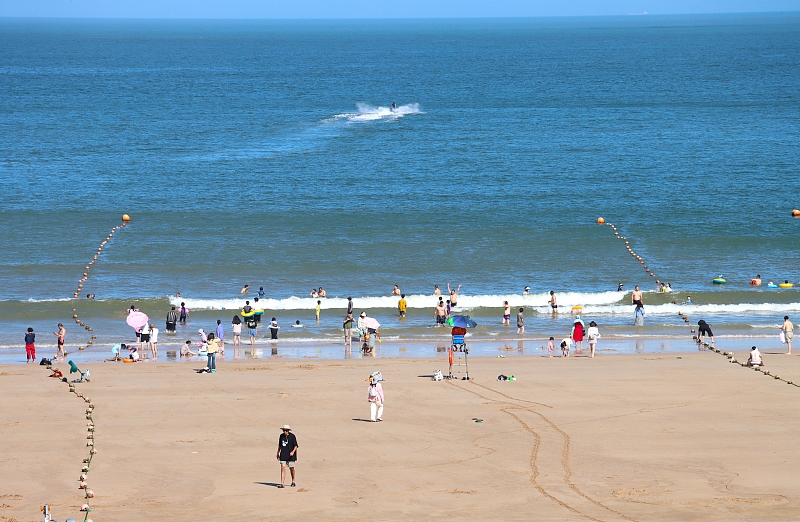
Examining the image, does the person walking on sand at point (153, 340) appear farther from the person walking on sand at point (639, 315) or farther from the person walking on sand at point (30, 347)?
the person walking on sand at point (639, 315)

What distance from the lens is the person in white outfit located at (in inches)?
782

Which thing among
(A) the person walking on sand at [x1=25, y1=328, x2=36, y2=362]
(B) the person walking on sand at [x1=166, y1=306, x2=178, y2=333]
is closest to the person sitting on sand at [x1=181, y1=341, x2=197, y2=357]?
(B) the person walking on sand at [x1=166, y1=306, x2=178, y2=333]

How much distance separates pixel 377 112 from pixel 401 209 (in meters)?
41.2

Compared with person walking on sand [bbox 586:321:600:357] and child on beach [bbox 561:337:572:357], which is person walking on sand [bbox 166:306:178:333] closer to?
child on beach [bbox 561:337:572:357]

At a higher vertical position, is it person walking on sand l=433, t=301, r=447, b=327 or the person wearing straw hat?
person walking on sand l=433, t=301, r=447, b=327

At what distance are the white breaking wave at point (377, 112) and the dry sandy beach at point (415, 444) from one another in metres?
62.2

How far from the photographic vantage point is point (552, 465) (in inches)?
685

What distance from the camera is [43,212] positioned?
164ft

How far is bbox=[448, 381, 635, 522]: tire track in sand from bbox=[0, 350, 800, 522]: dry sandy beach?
5cm

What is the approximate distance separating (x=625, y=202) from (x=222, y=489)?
131 ft

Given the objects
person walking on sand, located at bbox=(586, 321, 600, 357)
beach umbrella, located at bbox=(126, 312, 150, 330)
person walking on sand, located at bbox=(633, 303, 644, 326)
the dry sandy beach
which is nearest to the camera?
the dry sandy beach

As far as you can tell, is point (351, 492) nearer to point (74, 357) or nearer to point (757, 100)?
point (74, 357)

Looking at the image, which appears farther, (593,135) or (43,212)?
(593,135)

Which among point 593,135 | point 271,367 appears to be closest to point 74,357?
point 271,367
